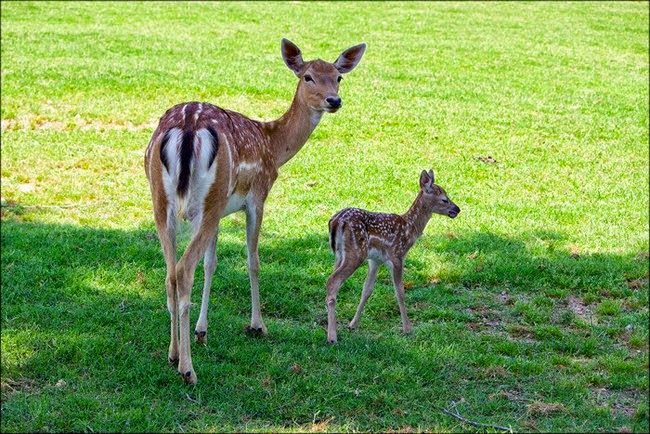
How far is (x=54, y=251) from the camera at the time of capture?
845cm

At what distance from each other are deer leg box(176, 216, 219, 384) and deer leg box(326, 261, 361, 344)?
1.24m

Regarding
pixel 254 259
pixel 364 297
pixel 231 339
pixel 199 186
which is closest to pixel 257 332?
pixel 231 339

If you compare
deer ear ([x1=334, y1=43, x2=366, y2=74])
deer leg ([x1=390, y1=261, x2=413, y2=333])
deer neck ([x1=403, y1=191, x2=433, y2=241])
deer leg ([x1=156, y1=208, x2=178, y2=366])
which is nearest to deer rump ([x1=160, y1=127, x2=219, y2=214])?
deer leg ([x1=156, y1=208, x2=178, y2=366])

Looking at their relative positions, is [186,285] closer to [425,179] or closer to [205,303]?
[205,303]

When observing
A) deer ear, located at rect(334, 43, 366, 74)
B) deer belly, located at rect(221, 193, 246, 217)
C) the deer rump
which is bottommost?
deer belly, located at rect(221, 193, 246, 217)

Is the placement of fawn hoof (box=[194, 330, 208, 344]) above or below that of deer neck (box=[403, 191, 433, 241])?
below

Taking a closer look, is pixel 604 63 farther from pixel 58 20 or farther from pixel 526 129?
pixel 58 20

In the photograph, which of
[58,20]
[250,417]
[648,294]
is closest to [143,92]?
[58,20]

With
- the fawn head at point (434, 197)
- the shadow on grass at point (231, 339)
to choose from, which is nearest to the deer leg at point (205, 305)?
the shadow on grass at point (231, 339)

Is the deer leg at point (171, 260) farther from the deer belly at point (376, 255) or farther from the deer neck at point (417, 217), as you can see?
the deer neck at point (417, 217)

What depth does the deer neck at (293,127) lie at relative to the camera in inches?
302

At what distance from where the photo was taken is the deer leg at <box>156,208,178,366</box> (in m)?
6.00

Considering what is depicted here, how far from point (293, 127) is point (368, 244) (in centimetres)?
129

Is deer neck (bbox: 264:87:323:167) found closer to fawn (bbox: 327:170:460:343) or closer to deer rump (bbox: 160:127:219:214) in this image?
fawn (bbox: 327:170:460:343)
